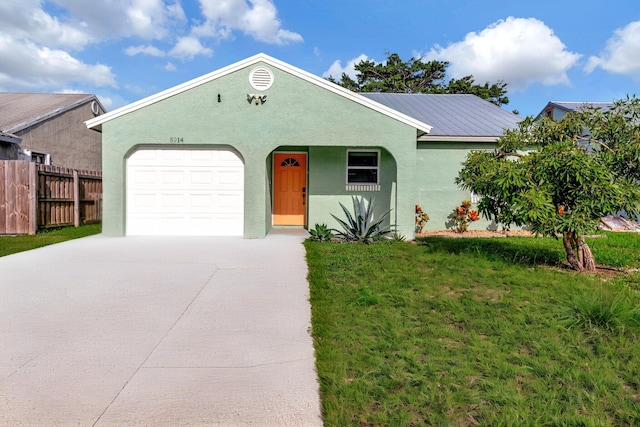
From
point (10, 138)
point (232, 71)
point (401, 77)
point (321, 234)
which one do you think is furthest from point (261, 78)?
point (401, 77)

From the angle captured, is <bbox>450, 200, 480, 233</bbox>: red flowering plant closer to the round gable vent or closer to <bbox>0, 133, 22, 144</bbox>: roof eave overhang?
the round gable vent

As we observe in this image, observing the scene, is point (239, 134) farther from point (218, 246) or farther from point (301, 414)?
point (301, 414)

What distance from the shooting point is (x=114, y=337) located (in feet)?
13.1

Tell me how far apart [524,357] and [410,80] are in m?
33.2

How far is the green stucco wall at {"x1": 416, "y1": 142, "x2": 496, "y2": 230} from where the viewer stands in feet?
41.6

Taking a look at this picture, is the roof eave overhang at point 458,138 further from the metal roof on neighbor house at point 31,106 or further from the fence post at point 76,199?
the metal roof on neighbor house at point 31,106

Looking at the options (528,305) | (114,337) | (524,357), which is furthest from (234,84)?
(524,357)

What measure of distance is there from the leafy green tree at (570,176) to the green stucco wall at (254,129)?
3.41 metres

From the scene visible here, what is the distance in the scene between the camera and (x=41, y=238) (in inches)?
413

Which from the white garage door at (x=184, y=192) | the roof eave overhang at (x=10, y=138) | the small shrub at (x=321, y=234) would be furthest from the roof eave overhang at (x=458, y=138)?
the roof eave overhang at (x=10, y=138)

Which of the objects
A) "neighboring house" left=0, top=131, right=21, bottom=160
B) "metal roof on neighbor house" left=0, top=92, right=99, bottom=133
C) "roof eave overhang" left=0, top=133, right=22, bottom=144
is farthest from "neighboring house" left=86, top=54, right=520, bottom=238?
"metal roof on neighbor house" left=0, top=92, right=99, bottom=133

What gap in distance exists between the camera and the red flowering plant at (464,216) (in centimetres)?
1236

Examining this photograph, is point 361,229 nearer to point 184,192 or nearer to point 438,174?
point 438,174

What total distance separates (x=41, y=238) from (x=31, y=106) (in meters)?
11.7
